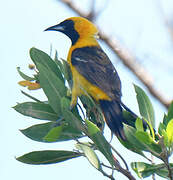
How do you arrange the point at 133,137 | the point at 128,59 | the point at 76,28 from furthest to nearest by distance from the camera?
the point at 128,59
the point at 76,28
the point at 133,137

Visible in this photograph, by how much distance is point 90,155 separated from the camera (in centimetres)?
242

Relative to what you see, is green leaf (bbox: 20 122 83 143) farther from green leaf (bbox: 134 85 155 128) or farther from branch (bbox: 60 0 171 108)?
branch (bbox: 60 0 171 108)

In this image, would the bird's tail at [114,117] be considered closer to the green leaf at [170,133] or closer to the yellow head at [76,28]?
the green leaf at [170,133]

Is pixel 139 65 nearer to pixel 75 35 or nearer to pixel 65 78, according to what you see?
pixel 75 35

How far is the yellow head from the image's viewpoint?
4.32 m

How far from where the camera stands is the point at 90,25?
447cm

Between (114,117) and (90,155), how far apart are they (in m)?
0.65

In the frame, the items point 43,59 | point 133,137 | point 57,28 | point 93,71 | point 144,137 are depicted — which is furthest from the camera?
point 57,28

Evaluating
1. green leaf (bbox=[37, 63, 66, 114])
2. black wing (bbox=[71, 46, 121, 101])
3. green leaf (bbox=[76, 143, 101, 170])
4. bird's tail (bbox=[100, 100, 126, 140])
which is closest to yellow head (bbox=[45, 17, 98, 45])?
black wing (bbox=[71, 46, 121, 101])

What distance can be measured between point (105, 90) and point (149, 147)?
3.76 ft

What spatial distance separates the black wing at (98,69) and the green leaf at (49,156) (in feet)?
2.79

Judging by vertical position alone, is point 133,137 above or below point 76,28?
below

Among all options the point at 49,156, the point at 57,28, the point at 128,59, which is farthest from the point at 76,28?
the point at 49,156

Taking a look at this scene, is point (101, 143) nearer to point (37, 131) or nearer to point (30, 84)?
point (37, 131)
